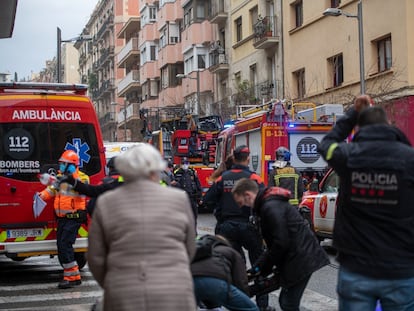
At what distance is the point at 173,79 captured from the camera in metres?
48.7

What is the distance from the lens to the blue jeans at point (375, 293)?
408 cm

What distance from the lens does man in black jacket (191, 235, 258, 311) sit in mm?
4949

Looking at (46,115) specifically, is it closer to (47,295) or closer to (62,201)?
(62,201)

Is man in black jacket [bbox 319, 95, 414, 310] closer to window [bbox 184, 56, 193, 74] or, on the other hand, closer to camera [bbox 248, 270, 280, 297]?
camera [bbox 248, 270, 280, 297]

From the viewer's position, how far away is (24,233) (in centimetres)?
980

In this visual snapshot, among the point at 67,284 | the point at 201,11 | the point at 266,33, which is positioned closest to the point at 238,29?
the point at 266,33

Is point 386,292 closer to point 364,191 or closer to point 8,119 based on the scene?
point 364,191

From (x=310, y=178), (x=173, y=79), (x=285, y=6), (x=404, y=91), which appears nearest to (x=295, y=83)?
(x=285, y=6)

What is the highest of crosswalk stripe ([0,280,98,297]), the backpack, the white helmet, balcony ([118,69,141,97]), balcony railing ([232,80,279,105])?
balcony ([118,69,141,97])

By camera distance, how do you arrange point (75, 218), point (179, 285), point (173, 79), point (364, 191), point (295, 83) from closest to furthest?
point (179, 285), point (364, 191), point (75, 218), point (295, 83), point (173, 79)

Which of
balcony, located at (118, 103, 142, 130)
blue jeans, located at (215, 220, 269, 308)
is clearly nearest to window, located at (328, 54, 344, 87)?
blue jeans, located at (215, 220, 269, 308)

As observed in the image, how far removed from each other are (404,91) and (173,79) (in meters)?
28.5

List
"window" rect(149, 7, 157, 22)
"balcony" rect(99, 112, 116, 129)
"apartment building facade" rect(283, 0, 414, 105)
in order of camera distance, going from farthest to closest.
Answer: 1. "balcony" rect(99, 112, 116, 129)
2. "window" rect(149, 7, 157, 22)
3. "apartment building facade" rect(283, 0, 414, 105)

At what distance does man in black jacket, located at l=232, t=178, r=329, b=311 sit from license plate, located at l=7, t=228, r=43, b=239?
16.4ft
